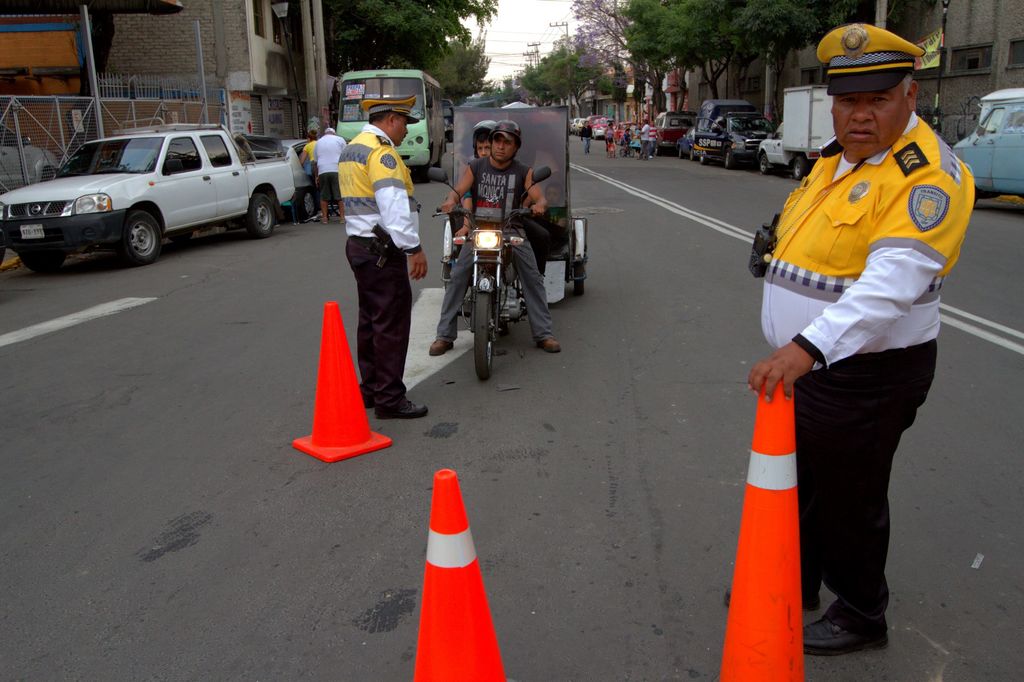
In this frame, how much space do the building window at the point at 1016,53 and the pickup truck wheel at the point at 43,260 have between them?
2474cm

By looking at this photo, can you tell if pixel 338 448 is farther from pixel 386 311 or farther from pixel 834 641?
pixel 834 641

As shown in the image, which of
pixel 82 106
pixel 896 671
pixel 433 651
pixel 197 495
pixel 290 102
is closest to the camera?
pixel 433 651

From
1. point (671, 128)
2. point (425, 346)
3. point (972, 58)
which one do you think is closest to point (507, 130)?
point (425, 346)

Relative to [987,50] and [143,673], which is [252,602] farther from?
[987,50]

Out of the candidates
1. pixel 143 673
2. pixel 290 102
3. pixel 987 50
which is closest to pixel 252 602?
pixel 143 673

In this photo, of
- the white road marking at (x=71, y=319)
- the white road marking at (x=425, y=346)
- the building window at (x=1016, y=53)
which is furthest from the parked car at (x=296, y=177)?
the building window at (x=1016, y=53)

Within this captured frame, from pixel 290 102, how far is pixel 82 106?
16769 millimetres

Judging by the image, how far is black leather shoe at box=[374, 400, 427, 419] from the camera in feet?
18.1

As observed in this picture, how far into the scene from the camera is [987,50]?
2566 centimetres

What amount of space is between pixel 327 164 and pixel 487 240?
10659 mm

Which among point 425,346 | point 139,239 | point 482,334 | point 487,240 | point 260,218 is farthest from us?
point 260,218

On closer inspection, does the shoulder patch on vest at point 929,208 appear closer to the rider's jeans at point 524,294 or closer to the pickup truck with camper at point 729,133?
the rider's jeans at point 524,294

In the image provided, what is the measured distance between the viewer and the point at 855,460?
107 inches

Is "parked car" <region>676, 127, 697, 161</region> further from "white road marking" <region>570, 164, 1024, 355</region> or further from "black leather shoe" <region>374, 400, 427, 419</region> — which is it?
"black leather shoe" <region>374, 400, 427, 419</region>
